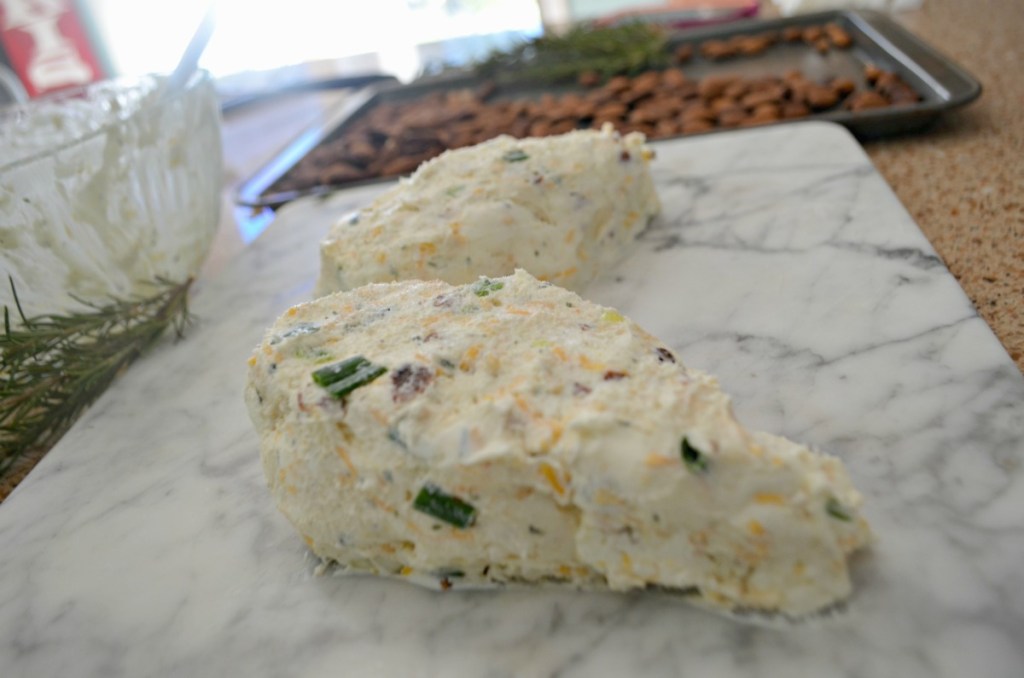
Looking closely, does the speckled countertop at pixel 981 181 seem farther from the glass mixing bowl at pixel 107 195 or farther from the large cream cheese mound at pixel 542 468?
the glass mixing bowl at pixel 107 195

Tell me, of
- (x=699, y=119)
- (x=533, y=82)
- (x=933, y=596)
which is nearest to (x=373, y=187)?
(x=699, y=119)

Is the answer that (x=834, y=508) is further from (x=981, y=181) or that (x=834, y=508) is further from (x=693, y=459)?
(x=981, y=181)

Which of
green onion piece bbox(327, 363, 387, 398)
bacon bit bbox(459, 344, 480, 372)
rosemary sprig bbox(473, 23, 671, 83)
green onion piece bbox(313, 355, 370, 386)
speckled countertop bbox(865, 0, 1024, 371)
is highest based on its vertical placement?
green onion piece bbox(313, 355, 370, 386)

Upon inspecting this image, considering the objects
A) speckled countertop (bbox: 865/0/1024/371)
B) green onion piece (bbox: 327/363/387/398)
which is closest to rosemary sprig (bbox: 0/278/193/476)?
green onion piece (bbox: 327/363/387/398)

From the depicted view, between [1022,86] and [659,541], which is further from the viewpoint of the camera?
[1022,86]

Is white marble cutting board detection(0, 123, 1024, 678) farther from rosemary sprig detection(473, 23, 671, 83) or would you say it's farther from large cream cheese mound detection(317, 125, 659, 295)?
Result: rosemary sprig detection(473, 23, 671, 83)

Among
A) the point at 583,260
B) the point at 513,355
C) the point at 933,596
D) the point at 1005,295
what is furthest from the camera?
the point at 583,260

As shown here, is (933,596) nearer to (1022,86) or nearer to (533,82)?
(1022,86)
